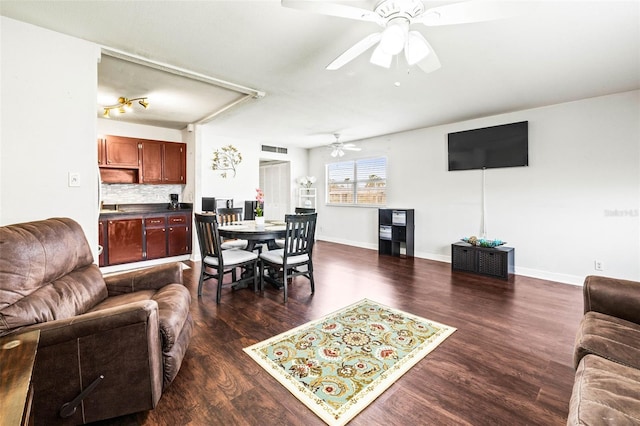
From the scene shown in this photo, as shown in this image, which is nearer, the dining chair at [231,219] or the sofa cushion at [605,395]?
the sofa cushion at [605,395]

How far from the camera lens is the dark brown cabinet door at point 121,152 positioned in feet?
15.1

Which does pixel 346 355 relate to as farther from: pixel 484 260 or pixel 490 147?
pixel 490 147

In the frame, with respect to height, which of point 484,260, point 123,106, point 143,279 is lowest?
point 484,260

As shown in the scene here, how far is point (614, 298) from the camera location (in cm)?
169

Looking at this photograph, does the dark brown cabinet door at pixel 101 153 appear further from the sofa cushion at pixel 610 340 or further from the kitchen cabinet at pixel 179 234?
the sofa cushion at pixel 610 340

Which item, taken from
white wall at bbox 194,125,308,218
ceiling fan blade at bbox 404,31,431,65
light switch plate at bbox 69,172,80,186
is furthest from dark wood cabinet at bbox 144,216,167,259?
ceiling fan blade at bbox 404,31,431,65

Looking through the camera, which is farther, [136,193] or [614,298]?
[136,193]

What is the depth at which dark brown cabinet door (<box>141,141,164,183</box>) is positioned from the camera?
195 inches

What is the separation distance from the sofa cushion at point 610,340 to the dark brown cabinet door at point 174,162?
579cm

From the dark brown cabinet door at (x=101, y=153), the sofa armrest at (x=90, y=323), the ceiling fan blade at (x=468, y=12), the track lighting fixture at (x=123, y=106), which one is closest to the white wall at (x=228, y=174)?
the track lighting fixture at (x=123, y=106)

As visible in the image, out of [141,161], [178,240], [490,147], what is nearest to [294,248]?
[178,240]

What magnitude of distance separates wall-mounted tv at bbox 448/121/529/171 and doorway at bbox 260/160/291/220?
425 cm

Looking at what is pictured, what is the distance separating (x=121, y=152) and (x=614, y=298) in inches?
243

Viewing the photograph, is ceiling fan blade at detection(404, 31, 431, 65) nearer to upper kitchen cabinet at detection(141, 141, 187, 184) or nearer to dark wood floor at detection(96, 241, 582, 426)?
dark wood floor at detection(96, 241, 582, 426)
